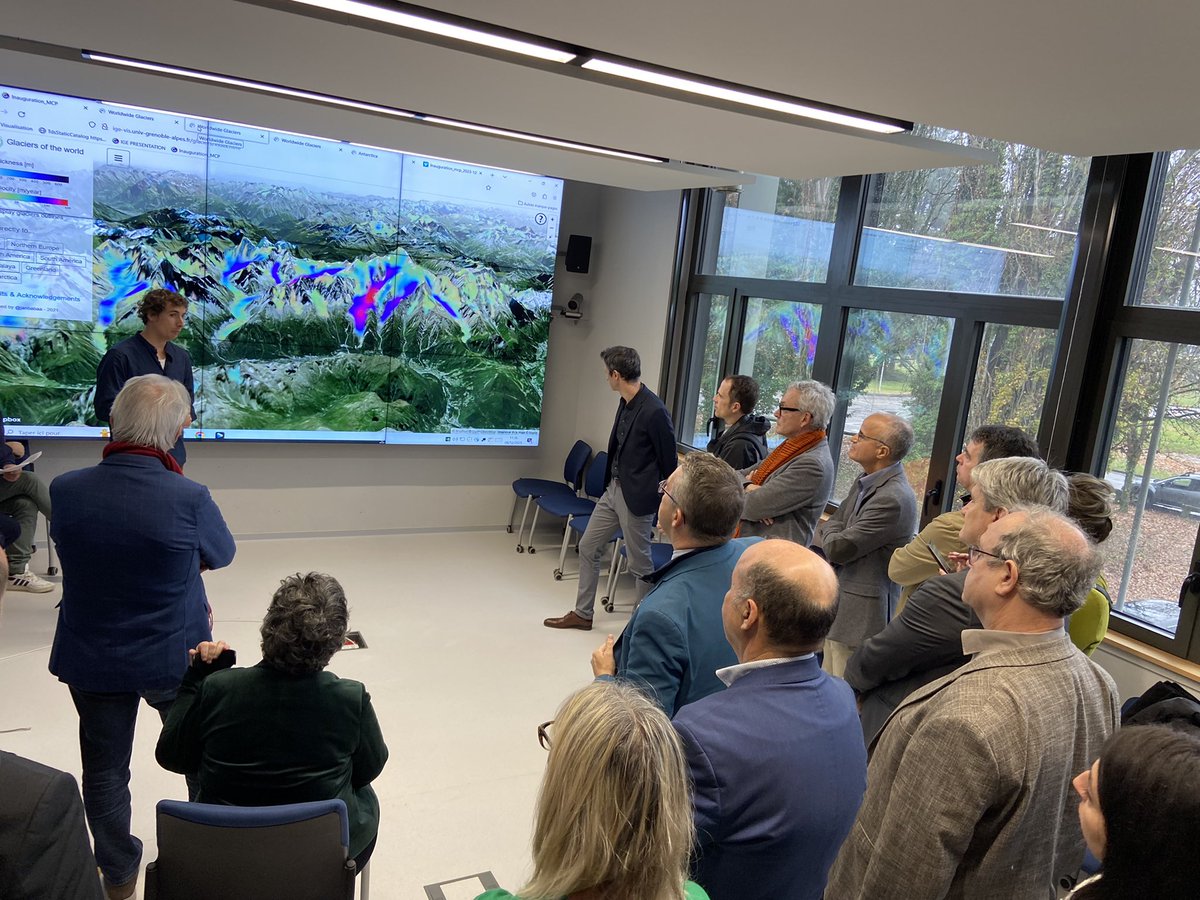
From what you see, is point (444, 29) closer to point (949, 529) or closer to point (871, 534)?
point (949, 529)

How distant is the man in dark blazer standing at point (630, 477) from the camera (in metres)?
4.50

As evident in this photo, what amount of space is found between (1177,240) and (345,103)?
3379 mm

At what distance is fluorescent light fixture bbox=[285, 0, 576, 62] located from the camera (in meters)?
2.05

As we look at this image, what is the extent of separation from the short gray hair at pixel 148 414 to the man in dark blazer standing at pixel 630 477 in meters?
2.67

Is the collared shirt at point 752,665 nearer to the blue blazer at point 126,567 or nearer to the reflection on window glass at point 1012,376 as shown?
the blue blazer at point 126,567

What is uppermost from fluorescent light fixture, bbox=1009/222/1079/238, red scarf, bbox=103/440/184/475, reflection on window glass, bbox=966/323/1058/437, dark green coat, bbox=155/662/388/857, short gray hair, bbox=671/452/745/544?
fluorescent light fixture, bbox=1009/222/1079/238

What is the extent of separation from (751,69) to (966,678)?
1641mm

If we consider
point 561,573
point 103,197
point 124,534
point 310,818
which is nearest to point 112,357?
point 103,197

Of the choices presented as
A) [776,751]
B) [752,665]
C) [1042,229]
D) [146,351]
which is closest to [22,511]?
[146,351]

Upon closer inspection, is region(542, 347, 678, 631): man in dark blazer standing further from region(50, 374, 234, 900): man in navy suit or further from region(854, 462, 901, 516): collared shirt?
A: region(50, 374, 234, 900): man in navy suit

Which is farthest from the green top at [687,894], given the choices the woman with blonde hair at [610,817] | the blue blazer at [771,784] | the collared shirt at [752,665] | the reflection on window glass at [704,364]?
the reflection on window glass at [704,364]

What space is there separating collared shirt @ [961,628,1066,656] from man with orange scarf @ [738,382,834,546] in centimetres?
194

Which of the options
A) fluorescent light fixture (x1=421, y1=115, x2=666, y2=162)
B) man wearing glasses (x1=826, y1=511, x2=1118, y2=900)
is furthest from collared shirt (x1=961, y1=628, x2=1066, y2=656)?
fluorescent light fixture (x1=421, y1=115, x2=666, y2=162)

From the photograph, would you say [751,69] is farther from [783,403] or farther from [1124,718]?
[1124,718]
